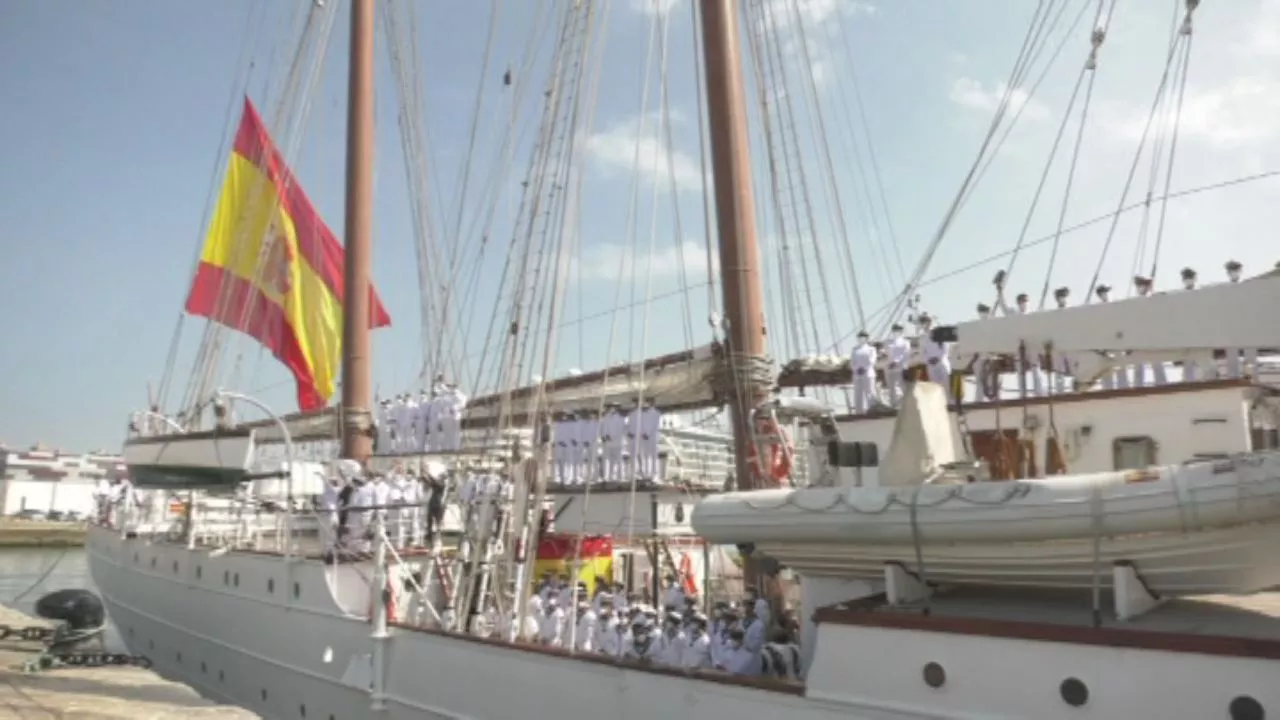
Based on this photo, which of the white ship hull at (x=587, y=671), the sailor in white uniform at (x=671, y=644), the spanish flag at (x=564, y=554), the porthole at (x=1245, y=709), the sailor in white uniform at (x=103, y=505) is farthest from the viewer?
the sailor in white uniform at (x=103, y=505)

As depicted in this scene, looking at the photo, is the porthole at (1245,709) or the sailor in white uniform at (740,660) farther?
the sailor in white uniform at (740,660)

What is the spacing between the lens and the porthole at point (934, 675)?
5262mm

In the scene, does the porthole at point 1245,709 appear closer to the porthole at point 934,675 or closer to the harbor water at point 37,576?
the porthole at point 934,675

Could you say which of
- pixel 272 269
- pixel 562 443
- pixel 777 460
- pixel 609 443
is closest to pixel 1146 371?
pixel 777 460

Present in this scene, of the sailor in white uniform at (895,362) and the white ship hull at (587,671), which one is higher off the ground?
the sailor in white uniform at (895,362)

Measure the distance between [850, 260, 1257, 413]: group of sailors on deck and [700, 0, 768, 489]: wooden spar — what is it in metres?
1.66

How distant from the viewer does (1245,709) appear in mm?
4387

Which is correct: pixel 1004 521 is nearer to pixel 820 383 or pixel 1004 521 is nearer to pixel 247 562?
pixel 820 383

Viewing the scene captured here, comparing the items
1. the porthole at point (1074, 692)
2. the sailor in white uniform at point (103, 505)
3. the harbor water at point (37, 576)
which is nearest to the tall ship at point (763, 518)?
the porthole at point (1074, 692)

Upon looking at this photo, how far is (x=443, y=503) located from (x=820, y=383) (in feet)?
16.5

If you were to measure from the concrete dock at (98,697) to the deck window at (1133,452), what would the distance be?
7.65 meters

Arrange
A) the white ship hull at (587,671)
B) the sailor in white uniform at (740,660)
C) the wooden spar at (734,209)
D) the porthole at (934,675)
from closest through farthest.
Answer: the white ship hull at (587,671), the porthole at (934,675), the sailor in white uniform at (740,660), the wooden spar at (734,209)

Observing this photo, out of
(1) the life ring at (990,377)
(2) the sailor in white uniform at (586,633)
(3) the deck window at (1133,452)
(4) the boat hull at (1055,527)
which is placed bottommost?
(2) the sailor in white uniform at (586,633)

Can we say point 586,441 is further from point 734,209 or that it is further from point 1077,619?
point 1077,619
